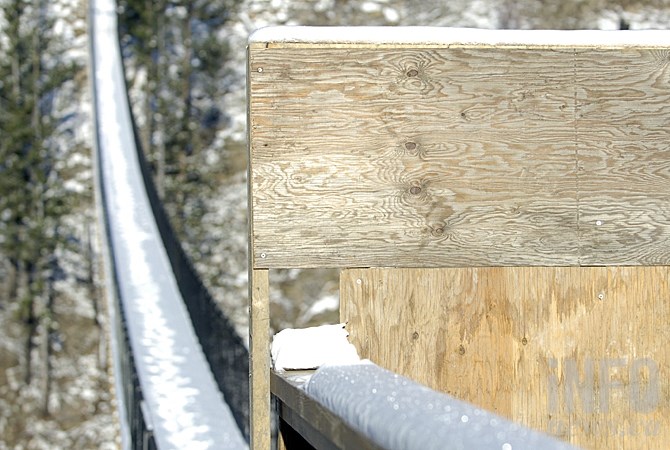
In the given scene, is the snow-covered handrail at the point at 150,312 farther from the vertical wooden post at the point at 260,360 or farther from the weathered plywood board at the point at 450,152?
the weathered plywood board at the point at 450,152

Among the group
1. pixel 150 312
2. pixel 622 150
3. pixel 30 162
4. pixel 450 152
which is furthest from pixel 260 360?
pixel 30 162

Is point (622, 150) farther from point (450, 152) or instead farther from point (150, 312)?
point (150, 312)

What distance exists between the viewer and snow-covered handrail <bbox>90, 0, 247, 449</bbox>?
189 inches

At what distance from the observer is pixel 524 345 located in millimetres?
2184

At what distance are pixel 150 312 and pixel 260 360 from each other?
19.4 ft

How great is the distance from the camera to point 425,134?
2.20 metres

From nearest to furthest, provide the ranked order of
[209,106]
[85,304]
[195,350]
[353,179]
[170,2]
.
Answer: [353,179], [195,350], [85,304], [209,106], [170,2]

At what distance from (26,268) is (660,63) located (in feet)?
76.4

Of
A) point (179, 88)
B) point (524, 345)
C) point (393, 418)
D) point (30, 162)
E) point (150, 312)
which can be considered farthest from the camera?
point (179, 88)

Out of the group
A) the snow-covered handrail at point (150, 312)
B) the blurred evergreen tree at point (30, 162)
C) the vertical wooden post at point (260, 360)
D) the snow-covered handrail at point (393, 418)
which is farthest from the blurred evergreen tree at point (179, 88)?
the snow-covered handrail at point (393, 418)

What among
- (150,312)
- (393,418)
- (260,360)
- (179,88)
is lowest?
(150,312)

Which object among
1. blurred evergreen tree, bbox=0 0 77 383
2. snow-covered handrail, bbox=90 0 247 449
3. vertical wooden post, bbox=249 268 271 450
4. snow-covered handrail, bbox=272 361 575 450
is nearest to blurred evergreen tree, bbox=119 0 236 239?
blurred evergreen tree, bbox=0 0 77 383

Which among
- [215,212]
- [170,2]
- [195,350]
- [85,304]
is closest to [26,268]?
[85,304]

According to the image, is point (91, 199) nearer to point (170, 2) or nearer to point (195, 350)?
point (170, 2)
